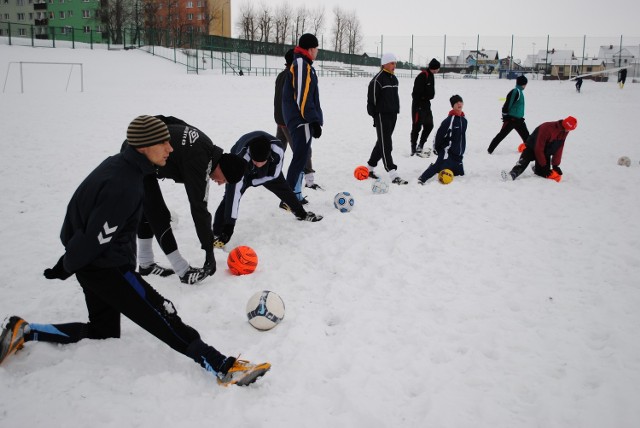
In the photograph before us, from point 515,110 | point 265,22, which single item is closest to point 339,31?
point 265,22

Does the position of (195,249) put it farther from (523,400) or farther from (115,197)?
(523,400)

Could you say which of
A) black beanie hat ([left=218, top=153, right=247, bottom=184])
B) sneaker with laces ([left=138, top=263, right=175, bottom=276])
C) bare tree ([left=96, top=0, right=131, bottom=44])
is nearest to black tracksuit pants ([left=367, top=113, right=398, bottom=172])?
black beanie hat ([left=218, top=153, right=247, bottom=184])

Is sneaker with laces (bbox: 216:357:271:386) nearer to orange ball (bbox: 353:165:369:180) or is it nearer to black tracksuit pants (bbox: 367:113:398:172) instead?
black tracksuit pants (bbox: 367:113:398:172)

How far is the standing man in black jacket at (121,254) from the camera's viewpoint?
98.0 inches

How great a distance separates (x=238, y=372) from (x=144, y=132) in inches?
64.5

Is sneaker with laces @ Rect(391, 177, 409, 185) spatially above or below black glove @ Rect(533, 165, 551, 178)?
below

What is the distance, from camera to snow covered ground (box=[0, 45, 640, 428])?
2580mm

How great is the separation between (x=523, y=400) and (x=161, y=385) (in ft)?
7.56

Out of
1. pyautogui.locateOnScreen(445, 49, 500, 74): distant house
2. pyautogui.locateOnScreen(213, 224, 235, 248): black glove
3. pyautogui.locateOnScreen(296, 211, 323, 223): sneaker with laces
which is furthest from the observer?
pyautogui.locateOnScreen(445, 49, 500, 74): distant house

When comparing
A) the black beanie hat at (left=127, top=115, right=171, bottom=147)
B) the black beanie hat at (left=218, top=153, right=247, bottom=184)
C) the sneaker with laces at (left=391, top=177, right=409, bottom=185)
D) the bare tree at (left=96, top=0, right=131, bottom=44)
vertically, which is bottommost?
the sneaker with laces at (left=391, top=177, right=409, bottom=185)

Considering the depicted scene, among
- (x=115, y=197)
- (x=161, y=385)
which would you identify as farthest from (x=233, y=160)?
(x=161, y=385)

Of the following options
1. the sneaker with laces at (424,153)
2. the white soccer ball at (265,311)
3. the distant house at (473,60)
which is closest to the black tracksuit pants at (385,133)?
the sneaker with laces at (424,153)

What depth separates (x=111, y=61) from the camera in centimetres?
3100

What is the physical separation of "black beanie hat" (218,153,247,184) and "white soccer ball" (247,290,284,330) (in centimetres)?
106
